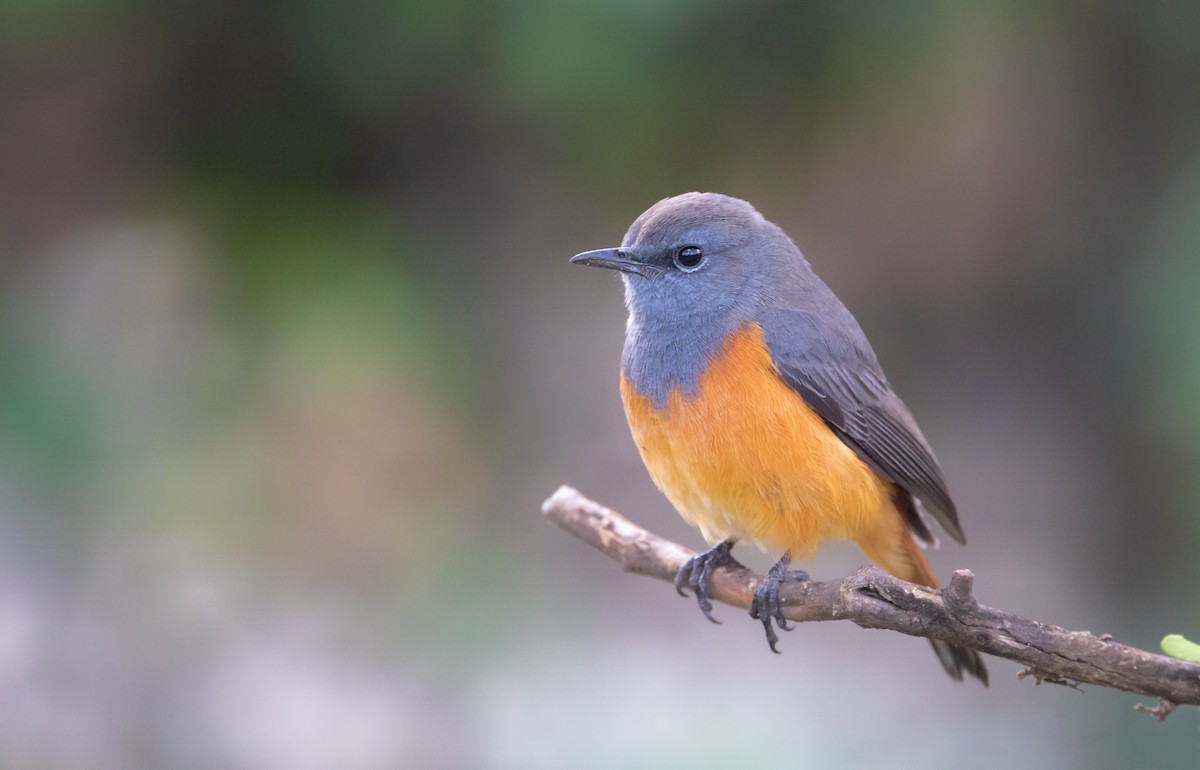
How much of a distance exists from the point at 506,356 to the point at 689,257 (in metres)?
3.27

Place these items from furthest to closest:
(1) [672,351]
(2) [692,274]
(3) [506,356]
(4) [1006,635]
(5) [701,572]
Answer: (3) [506,356] < (2) [692,274] < (5) [701,572] < (1) [672,351] < (4) [1006,635]

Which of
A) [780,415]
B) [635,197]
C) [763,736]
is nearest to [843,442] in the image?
[780,415]

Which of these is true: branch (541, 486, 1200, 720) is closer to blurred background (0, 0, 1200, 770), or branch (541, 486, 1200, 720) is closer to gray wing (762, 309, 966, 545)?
gray wing (762, 309, 966, 545)

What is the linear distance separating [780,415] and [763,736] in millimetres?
2703

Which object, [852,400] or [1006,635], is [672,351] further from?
[1006,635]

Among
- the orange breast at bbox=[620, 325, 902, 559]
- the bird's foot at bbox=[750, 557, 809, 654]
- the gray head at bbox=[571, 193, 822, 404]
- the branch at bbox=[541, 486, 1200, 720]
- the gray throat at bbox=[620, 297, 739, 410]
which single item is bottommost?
the branch at bbox=[541, 486, 1200, 720]

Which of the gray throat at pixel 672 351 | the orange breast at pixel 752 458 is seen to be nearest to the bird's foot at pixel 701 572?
the orange breast at pixel 752 458

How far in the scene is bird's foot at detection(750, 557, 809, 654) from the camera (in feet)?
12.6

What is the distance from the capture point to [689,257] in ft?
14.5

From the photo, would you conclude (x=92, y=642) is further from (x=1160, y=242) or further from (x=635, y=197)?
(x=1160, y=242)

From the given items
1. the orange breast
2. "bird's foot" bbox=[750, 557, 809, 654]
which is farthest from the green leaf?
the orange breast

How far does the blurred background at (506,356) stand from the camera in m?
6.09

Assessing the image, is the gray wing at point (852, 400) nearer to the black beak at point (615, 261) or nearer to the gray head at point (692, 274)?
the gray head at point (692, 274)

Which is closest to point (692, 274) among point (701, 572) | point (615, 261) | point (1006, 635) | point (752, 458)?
point (615, 261)
